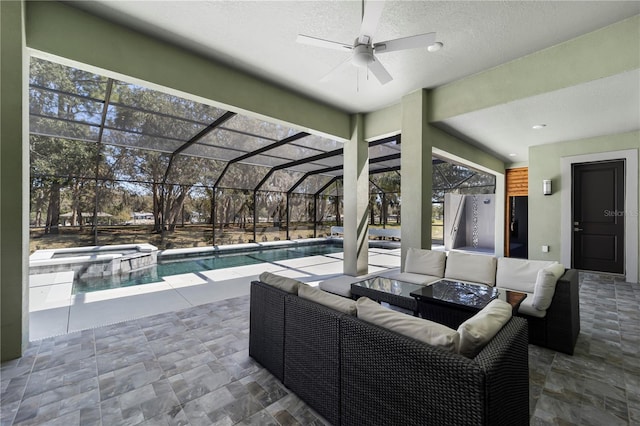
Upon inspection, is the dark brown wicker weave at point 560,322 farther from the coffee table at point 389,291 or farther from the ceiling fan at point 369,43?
the ceiling fan at point 369,43

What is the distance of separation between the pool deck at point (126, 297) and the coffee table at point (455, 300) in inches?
102

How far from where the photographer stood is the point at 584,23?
2975 millimetres

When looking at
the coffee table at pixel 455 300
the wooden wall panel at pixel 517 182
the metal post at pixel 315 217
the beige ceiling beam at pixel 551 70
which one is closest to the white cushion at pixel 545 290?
the coffee table at pixel 455 300

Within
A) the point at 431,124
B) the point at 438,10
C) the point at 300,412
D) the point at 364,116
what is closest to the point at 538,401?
the point at 300,412

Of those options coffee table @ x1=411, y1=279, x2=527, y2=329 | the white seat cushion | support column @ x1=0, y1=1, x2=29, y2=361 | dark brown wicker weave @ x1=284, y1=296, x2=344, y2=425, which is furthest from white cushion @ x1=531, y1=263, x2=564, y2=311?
support column @ x1=0, y1=1, x2=29, y2=361

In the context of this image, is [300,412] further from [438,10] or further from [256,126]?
[256,126]

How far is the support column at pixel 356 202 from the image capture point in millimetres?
5766

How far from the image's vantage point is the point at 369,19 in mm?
2256

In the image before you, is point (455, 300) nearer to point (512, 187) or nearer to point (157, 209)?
point (512, 187)

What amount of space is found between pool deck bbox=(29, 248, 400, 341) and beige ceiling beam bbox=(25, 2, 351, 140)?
9.68 feet

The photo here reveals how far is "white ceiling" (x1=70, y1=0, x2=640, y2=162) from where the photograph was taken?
2781 millimetres

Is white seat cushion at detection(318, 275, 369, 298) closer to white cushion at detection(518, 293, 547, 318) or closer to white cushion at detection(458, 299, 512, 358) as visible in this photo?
white cushion at detection(518, 293, 547, 318)

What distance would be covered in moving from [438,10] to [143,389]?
4.36m

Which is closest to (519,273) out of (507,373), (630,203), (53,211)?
(507,373)
